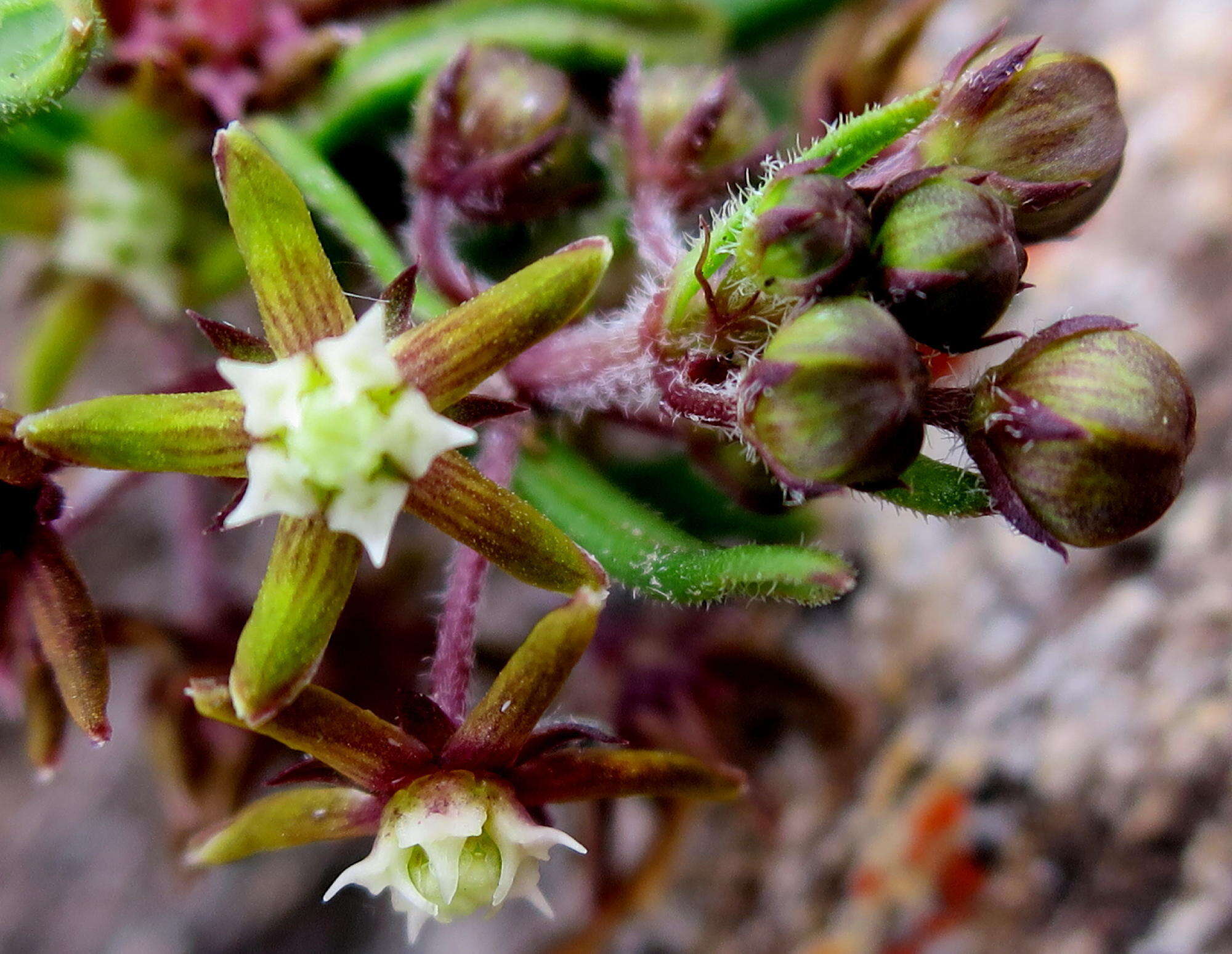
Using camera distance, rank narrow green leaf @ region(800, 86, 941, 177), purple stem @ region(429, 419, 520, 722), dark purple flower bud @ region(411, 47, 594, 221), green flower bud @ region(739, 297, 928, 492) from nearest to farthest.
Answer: green flower bud @ region(739, 297, 928, 492) < narrow green leaf @ region(800, 86, 941, 177) < purple stem @ region(429, 419, 520, 722) < dark purple flower bud @ region(411, 47, 594, 221)

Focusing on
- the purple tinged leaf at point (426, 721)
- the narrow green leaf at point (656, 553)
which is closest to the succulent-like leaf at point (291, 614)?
the purple tinged leaf at point (426, 721)

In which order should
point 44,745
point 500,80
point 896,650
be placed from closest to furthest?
1. point 44,745
2. point 500,80
3. point 896,650

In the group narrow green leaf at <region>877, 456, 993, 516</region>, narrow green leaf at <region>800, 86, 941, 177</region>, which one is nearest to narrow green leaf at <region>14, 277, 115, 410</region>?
narrow green leaf at <region>800, 86, 941, 177</region>

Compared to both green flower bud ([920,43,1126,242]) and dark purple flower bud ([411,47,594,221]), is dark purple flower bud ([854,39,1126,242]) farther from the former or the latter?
dark purple flower bud ([411,47,594,221])

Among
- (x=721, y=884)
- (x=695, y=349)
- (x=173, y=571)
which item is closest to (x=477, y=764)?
(x=695, y=349)

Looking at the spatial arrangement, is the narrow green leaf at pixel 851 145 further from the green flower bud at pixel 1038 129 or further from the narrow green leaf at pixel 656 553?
the narrow green leaf at pixel 656 553

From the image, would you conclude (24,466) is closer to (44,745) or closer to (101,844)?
(44,745)
